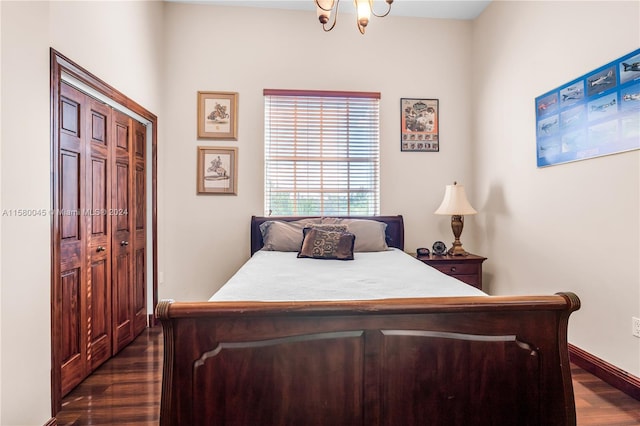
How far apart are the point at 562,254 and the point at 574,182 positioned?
1.73ft

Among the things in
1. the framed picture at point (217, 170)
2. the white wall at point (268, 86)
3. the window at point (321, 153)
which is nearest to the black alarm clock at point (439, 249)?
the white wall at point (268, 86)

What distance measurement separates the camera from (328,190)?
340cm

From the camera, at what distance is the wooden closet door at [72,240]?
6.13 feet

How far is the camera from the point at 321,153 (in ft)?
11.1

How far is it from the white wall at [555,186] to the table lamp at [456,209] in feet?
1.10

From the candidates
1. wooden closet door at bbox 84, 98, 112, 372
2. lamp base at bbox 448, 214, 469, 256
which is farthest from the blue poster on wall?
wooden closet door at bbox 84, 98, 112, 372

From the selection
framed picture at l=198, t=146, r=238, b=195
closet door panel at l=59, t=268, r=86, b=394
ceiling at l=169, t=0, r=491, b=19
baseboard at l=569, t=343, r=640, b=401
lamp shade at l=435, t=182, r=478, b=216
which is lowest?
baseboard at l=569, t=343, r=640, b=401

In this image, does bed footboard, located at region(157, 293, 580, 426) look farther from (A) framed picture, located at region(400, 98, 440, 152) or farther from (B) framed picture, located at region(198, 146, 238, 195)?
(A) framed picture, located at region(400, 98, 440, 152)

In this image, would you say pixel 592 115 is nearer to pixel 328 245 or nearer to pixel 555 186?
pixel 555 186

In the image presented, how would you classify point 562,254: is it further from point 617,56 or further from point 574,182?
point 617,56

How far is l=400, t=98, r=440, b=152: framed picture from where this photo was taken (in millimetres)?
3453

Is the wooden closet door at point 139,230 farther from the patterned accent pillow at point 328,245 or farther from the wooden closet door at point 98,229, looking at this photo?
the patterned accent pillow at point 328,245

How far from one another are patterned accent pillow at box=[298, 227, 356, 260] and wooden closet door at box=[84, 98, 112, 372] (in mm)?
1398

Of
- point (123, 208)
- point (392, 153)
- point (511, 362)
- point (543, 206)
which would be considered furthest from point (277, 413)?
point (392, 153)
